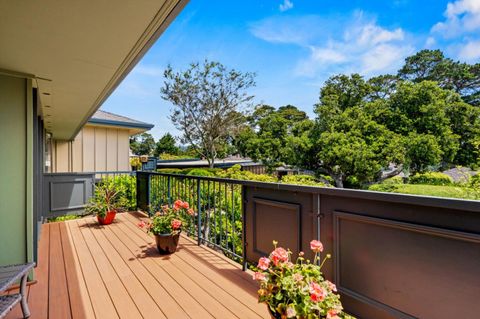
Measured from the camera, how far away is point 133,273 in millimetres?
2770

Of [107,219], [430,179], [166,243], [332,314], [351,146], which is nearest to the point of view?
[332,314]

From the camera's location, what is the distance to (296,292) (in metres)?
1.45

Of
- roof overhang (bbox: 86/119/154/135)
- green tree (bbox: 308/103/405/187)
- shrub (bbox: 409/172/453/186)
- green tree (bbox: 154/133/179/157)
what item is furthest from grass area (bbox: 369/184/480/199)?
green tree (bbox: 154/133/179/157)

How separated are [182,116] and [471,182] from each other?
51.2 ft

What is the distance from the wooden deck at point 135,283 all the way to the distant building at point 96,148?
16.1 feet

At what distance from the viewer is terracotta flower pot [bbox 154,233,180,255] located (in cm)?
326

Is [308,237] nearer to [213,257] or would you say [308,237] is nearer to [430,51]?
[213,257]

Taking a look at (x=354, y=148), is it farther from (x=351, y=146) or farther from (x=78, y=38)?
(x=78, y=38)

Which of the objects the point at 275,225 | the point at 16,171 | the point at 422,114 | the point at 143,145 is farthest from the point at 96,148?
the point at 143,145

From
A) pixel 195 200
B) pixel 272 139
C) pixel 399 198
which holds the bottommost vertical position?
pixel 195 200

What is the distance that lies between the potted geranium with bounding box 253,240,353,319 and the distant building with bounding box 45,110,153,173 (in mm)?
7886

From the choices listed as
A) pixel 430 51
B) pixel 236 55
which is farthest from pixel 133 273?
pixel 430 51

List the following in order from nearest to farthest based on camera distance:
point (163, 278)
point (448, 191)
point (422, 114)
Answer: point (163, 278), point (448, 191), point (422, 114)

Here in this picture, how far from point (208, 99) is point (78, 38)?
1594 cm
